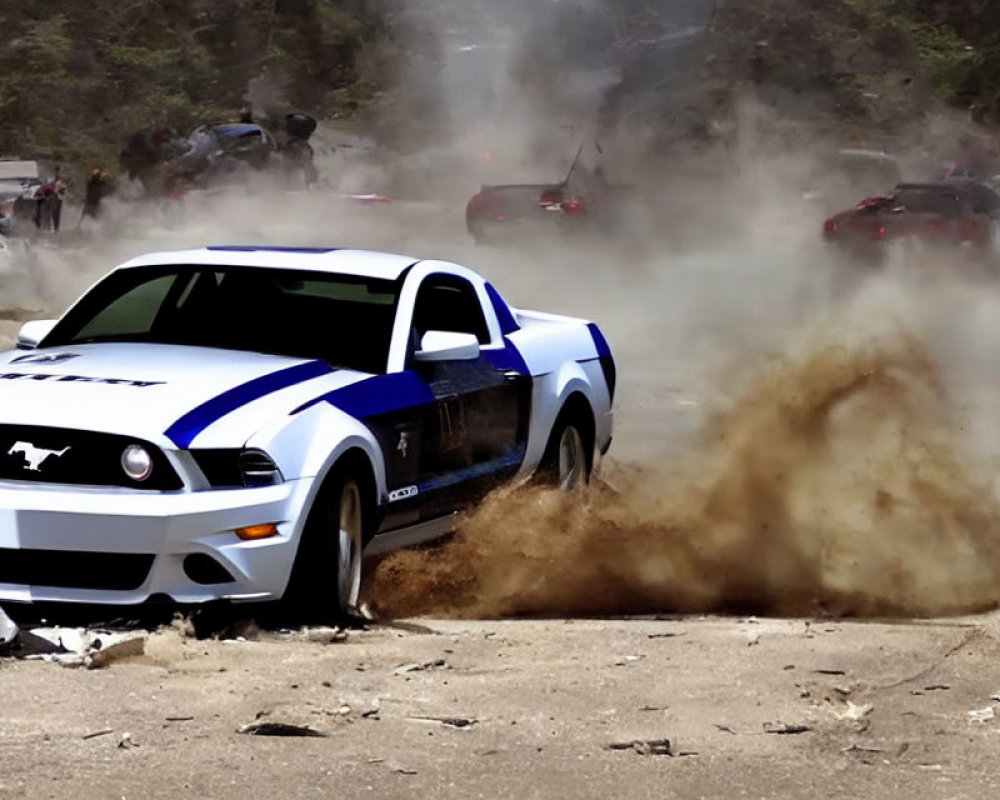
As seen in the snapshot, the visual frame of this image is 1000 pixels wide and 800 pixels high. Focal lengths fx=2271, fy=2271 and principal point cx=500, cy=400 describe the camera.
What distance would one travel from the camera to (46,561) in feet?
22.5

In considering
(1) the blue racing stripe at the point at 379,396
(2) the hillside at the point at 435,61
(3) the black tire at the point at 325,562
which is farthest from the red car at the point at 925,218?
(3) the black tire at the point at 325,562

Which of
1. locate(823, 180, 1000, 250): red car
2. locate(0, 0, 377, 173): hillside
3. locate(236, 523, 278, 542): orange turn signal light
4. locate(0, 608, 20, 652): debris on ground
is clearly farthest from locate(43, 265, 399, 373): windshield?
locate(0, 0, 377, 173): hillside

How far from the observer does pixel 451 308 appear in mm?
9094

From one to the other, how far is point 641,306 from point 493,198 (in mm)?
8871

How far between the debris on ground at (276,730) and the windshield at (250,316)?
2499mm

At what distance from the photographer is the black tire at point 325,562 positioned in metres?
7.11

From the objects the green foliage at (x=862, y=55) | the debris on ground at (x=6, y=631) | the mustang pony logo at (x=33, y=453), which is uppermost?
the green foliage at (x=862, y=55)

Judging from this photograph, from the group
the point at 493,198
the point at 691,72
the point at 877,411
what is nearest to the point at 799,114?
the point at 691,72

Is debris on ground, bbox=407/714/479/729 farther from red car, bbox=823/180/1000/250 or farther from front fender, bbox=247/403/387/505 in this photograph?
red car, bbox=823/180/1000/250

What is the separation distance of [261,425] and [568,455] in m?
2.78

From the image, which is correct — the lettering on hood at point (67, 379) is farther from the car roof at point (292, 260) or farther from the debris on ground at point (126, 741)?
the debris on ground at point (126, 741)

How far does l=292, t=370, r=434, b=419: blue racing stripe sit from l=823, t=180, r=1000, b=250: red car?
22.3 m

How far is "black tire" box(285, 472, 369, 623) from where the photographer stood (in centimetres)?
711

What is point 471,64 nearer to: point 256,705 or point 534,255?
point 534,255
